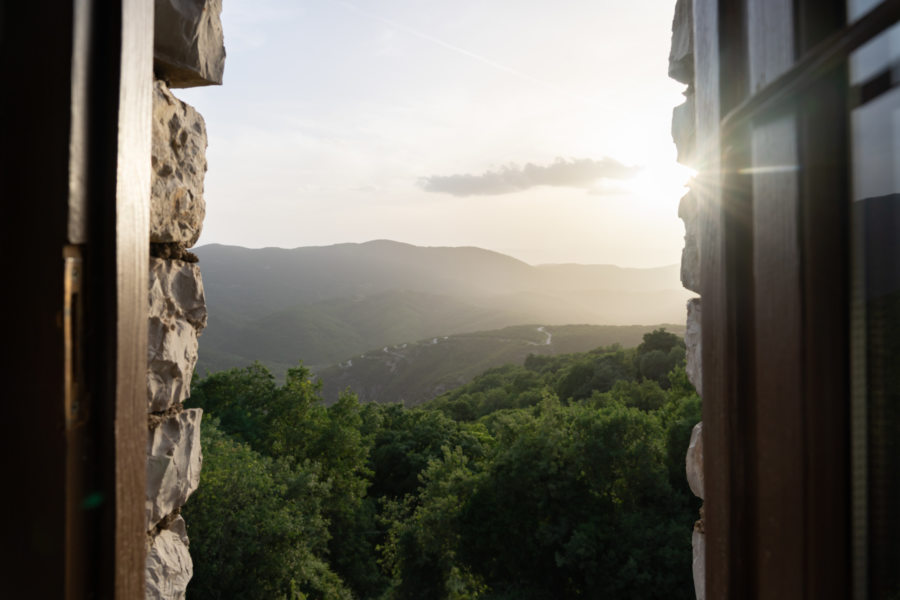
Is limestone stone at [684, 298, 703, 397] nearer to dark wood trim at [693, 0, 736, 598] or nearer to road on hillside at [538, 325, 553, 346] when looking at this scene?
dark wood trim at [693, 0, 736, 598]

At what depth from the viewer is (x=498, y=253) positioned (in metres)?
147

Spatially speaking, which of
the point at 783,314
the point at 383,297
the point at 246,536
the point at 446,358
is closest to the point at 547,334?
the point at 446,358

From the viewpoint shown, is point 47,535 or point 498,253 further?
point 498,253

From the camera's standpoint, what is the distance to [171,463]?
1453 mm

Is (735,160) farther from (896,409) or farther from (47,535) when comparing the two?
(47,535)

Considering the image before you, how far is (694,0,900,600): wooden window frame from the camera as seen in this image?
2.52 feet

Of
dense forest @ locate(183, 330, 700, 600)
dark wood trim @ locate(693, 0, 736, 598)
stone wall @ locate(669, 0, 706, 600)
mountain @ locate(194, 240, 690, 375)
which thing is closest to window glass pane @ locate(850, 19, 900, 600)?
dark wood trim @ locate(693, 0, 736, 598)

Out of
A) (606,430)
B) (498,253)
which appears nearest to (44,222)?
(606,430)

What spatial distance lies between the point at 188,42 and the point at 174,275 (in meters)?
0.58

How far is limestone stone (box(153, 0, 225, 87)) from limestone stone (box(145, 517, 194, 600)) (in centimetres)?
117

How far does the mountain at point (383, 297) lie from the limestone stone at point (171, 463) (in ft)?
213

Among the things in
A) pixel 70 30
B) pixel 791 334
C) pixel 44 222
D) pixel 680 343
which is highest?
pixel 70 30

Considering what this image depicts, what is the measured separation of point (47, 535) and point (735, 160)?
1166 mm

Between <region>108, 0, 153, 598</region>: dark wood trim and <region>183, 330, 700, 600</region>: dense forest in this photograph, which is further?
<region>183, 330, 700, 600</region>: dense forest
